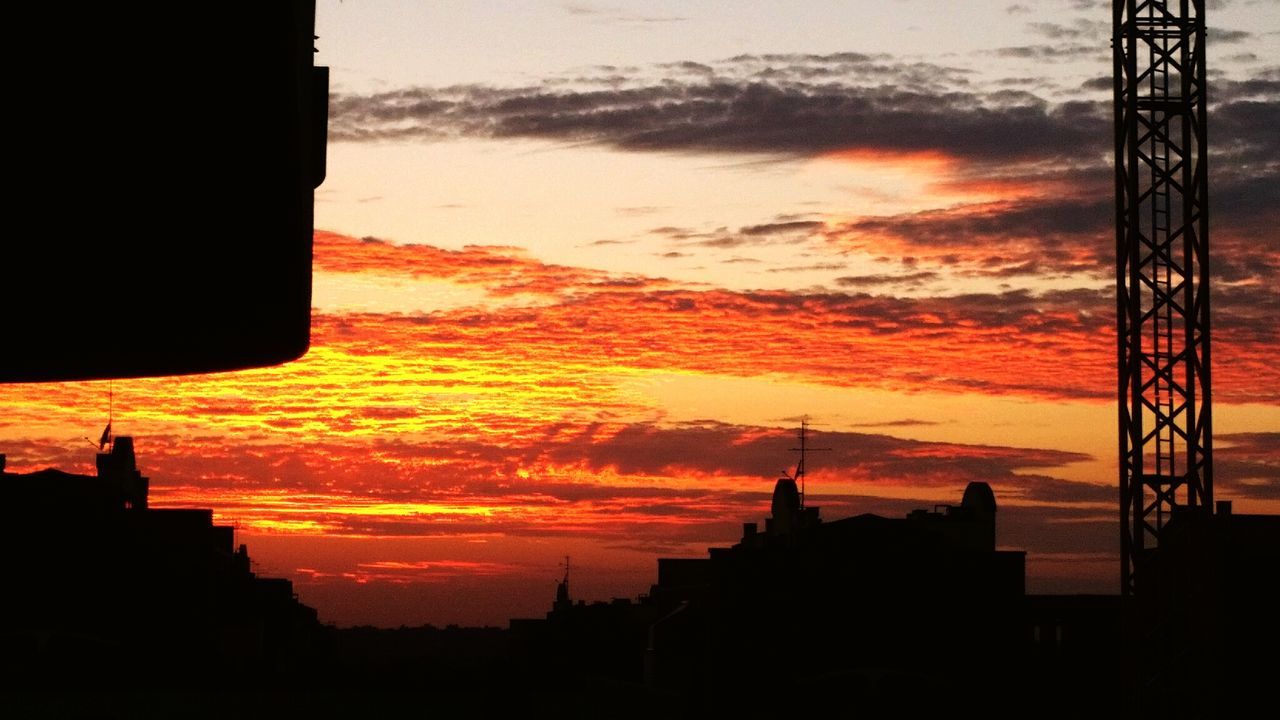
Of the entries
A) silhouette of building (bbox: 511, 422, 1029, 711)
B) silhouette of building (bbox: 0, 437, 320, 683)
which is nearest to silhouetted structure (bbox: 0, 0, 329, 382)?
silhouette of building (bbox: 511, 422, 1029, 711)

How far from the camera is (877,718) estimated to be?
46000 mm

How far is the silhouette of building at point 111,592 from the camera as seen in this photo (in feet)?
173

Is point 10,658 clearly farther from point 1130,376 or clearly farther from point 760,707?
point 1130,376

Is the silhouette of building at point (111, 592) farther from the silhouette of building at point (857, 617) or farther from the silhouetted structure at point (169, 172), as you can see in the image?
the silhouetted structure at point (169, 172)

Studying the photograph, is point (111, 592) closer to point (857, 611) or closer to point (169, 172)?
point (857, 611)

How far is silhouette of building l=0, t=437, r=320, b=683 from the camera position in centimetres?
5259

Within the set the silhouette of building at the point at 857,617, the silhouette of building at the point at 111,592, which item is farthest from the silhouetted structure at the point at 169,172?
the silhouette of building at the point at 111,592

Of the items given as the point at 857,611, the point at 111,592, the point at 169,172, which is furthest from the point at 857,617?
the point at 169,172

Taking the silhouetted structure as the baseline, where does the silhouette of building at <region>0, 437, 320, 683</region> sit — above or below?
below

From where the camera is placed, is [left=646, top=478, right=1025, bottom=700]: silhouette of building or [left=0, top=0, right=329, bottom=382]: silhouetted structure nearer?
[left=0, top=0, right=329, bottom=382]: silhouetted structure

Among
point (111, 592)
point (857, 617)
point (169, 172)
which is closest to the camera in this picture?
point (169, 172)

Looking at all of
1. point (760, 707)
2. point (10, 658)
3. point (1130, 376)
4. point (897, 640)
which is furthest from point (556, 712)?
point (1130, 376)

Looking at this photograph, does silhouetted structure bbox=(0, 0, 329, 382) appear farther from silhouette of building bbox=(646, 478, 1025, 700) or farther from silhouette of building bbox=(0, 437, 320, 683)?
silhouette of building bbox=(0, 437, 320, 683)

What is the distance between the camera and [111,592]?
185 ft
